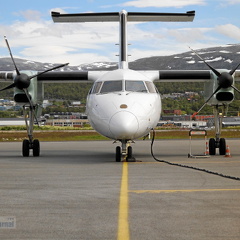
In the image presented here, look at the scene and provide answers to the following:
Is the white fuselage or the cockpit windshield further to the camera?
the cockpit windshield

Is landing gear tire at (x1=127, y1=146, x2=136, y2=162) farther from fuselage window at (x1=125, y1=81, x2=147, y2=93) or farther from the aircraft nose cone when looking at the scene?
fuselage window at (x1=125, y1=81, x2=147, y2=93)

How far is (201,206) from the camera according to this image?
27.2 feet

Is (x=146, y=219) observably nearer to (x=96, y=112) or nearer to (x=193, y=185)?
(x=193, y=185)

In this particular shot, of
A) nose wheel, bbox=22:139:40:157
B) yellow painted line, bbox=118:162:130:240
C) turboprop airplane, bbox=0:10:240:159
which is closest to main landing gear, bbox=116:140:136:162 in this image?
turboprop airplane, bbox=0:10:240:159

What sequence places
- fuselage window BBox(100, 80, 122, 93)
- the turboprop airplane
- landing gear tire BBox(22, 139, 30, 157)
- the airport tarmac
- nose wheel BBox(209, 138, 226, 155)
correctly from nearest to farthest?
the airport tarmac < the turboprop airplane < fuselage window BBox(100, 80, 122, 93) < landing gear tire BBox(22, 139, 30, 157) < nose wheel BBox(209, 138, 226, 155)

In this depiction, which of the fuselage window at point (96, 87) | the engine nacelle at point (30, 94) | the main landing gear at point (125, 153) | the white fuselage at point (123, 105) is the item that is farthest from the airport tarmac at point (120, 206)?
the engine nacelle at point (30, 94)

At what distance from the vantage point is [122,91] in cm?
1825

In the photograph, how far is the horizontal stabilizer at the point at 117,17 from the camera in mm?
23516

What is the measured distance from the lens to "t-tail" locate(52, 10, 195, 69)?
23.2 metres

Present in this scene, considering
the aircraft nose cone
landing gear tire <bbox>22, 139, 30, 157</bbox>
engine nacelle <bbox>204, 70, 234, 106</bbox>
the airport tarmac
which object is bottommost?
landing gear tire <bbox>22, 139, 30, 157</bbox>

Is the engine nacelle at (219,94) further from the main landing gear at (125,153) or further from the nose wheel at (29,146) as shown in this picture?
the nose wheel at (29,146)

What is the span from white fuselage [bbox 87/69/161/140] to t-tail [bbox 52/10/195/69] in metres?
3.79

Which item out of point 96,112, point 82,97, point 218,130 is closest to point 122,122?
point 96,112

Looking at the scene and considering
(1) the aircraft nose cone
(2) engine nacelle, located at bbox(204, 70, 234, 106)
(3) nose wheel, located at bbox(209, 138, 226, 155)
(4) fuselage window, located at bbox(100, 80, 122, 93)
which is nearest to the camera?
(1) the aircraft nose cone
